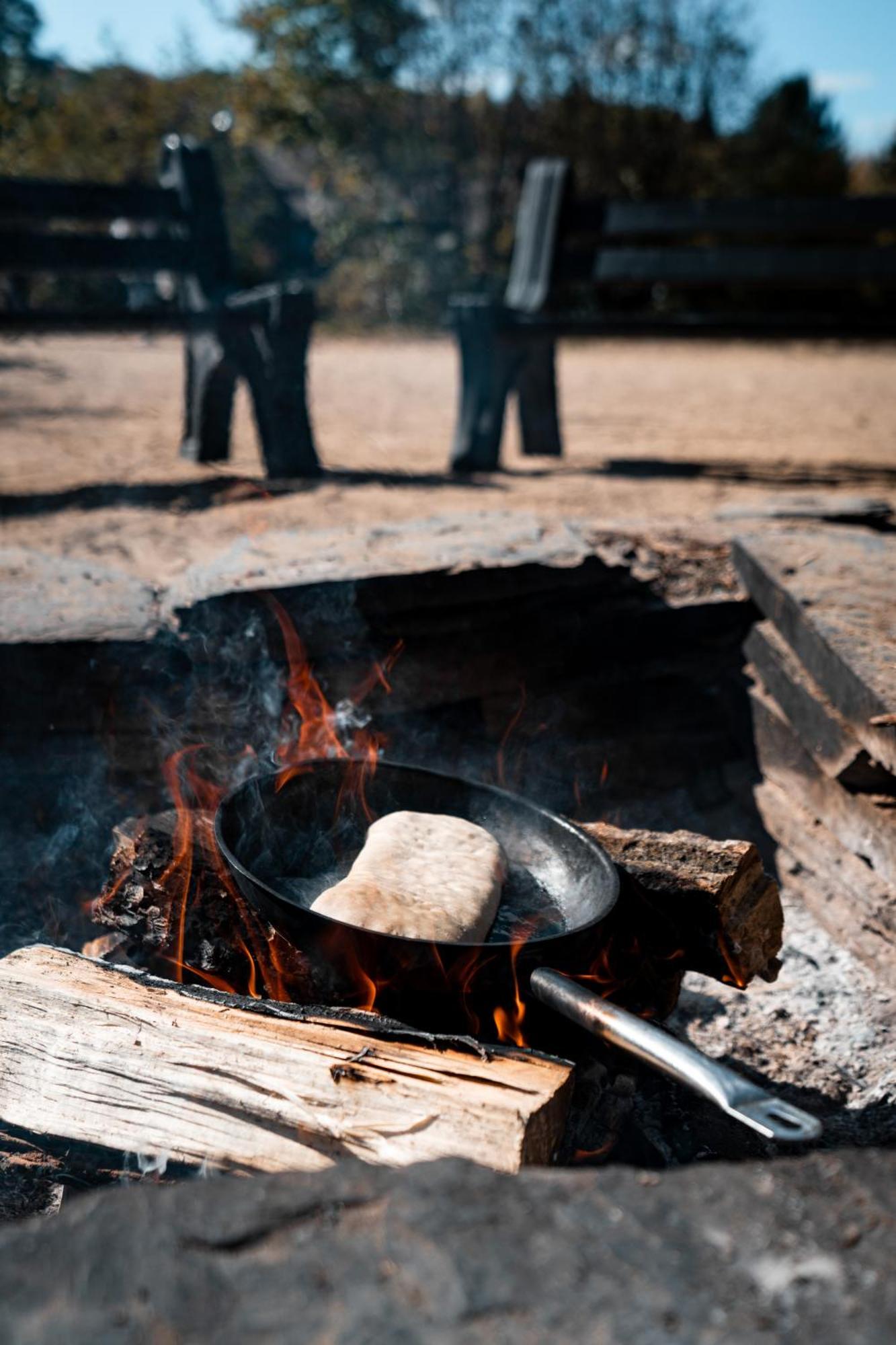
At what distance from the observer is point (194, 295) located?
20.0 feet

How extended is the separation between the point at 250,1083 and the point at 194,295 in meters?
5.45

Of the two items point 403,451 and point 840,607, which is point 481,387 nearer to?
point 403,451

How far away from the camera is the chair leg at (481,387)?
247 inches

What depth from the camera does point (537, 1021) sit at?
1.82m

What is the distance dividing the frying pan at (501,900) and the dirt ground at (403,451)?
3.79 ft

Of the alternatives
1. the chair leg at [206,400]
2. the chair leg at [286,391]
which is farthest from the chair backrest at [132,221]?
the chair leg at [286,391]

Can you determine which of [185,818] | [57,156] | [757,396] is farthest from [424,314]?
[185,818]

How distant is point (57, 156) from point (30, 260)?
39.7 feet

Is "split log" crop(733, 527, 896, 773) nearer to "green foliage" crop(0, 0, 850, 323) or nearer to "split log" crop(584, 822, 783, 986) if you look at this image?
Answer: "split log" crop(584, 822, 783, 986)

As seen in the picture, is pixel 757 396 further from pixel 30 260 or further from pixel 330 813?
pixel 330 813

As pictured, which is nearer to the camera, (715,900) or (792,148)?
(715,900)

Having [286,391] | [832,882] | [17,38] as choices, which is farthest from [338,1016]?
[17,38]

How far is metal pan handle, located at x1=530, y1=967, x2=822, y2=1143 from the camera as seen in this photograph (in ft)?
4.00

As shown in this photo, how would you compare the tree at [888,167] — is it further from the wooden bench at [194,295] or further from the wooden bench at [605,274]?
the wooden bench at [194,295]
